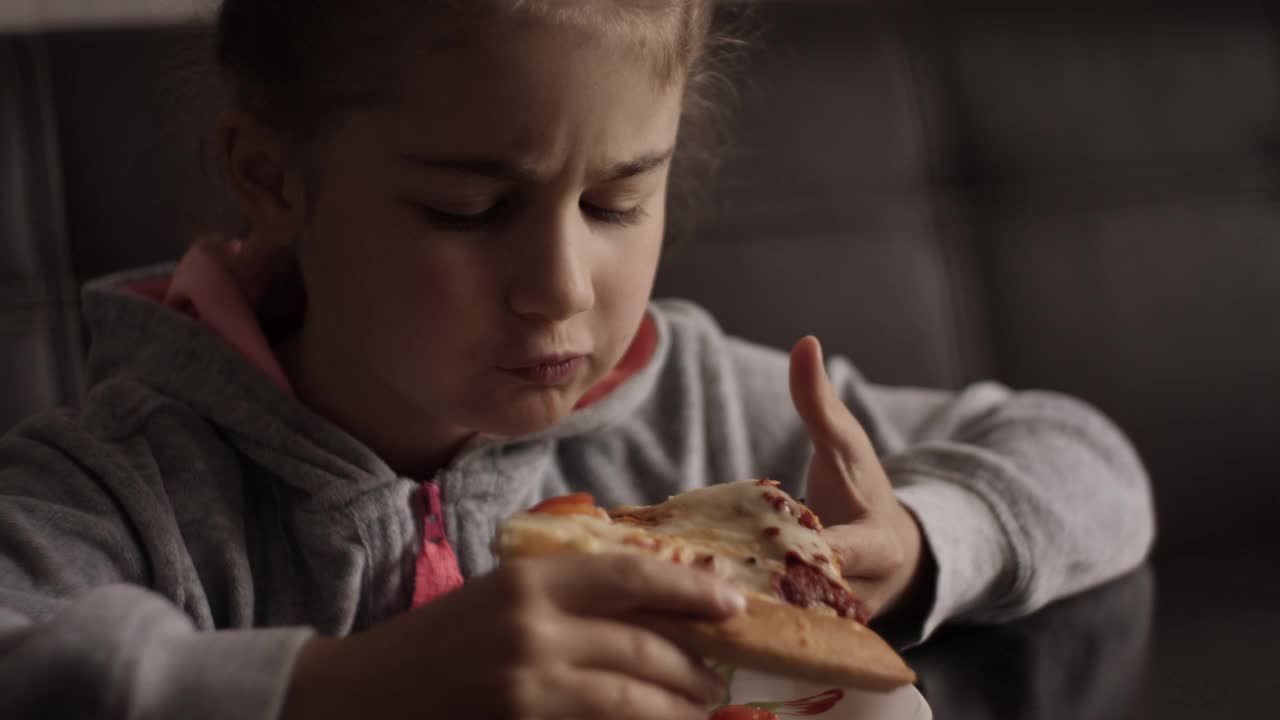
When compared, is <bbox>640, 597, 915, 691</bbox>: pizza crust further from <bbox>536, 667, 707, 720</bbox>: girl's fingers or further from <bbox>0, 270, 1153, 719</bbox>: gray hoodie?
<bbox>0, 270, 1153, 719</bbox>: gray hoodie

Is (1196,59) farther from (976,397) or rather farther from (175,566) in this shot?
(175,566)

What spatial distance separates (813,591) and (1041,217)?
0.80 metres

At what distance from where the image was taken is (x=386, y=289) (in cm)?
77

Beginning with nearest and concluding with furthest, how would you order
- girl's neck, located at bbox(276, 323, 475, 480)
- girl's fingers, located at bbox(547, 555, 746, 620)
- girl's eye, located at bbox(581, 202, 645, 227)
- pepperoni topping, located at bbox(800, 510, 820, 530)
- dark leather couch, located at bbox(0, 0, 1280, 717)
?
girl's fingers, located at bbox(547, 555, 746, 620)
pepperoni topping, located at bbox(800, 510, 820, 530)
girl's eye, located at bbox(581, 202, 645, 227)
girl's neck, located at bbox(276, 323, 475, 480)
dark leather couch, located at bbox(0, 0, 1280, 717)

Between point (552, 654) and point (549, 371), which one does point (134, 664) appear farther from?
point (549, 371)

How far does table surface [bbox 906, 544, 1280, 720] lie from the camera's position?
0.82 metres

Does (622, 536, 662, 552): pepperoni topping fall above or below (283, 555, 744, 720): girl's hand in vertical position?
above

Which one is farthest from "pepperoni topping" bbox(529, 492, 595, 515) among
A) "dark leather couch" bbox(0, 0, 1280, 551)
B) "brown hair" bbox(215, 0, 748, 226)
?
"dark leather couch" bbox(0, 0, 1280, 551)

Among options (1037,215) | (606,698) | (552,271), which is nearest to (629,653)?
(606,698)

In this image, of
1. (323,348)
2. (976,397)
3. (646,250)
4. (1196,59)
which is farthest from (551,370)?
(1196,59)

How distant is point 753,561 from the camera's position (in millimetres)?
636

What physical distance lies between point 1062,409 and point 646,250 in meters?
0.47

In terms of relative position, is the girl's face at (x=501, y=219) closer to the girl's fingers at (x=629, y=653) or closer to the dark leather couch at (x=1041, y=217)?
the girl's fingers at (x=629, y=653)

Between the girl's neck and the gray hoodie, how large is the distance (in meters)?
0.04
